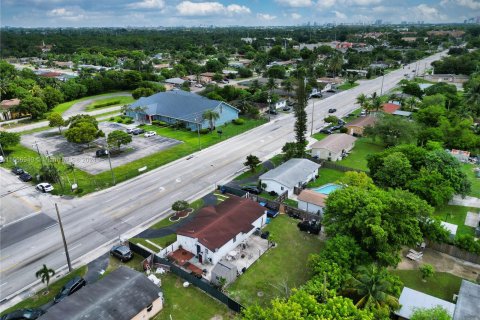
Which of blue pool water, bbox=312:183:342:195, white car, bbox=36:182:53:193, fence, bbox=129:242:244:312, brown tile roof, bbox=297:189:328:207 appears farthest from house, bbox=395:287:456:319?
white car, bbox=36:182:53:193

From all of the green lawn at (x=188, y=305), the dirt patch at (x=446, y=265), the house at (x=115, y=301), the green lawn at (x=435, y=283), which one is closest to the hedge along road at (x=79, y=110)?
the house at (x=115, y=301)

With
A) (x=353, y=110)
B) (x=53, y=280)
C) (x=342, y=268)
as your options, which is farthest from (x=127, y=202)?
(x=353, y=110)

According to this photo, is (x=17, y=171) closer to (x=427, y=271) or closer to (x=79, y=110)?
(x=79, y=110)

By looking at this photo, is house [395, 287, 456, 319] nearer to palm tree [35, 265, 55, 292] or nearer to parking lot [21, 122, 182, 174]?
palm tree [35, 265, 55, 292]

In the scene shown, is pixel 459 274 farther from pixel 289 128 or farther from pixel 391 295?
pixel 289 128

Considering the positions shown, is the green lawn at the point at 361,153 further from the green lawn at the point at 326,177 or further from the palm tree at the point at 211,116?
the palm tree at the point at 211,116

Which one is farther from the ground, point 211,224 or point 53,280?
point 211,224
